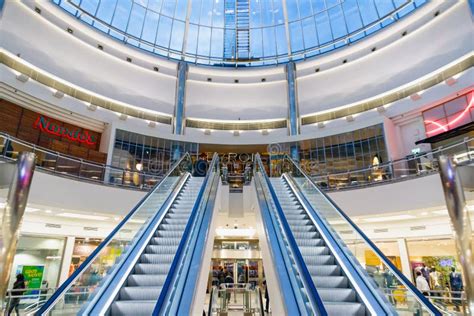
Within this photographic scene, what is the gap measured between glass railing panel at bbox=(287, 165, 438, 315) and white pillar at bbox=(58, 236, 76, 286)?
471 inches

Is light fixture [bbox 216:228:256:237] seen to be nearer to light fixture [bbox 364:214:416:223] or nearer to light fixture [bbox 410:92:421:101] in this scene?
light fixture [bbox 364:214:416:223]

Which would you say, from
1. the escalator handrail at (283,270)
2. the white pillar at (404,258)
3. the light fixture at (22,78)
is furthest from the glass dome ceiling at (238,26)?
the escalator handrail at (283,270)

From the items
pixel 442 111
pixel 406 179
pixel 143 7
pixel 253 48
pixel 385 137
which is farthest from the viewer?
pixel 253 48

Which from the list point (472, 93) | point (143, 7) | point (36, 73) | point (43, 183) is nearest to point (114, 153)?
point (36, 73)

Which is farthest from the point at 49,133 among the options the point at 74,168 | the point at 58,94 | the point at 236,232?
the point at 236,232

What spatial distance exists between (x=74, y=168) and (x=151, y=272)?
747 centimetres

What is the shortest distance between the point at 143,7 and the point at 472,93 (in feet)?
75.8

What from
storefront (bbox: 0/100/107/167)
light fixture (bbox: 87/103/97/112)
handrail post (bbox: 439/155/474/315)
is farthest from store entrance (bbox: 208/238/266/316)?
handrail post (bbox: 439/155/474/315)

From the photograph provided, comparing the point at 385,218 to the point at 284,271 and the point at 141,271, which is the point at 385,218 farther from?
the point at 141,271

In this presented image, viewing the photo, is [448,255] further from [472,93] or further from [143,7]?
[143,7]

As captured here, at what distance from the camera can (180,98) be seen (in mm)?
23922

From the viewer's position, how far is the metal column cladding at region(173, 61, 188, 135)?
76.5 ft

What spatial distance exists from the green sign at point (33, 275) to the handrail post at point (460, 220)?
14.6m

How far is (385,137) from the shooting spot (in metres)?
18.4
